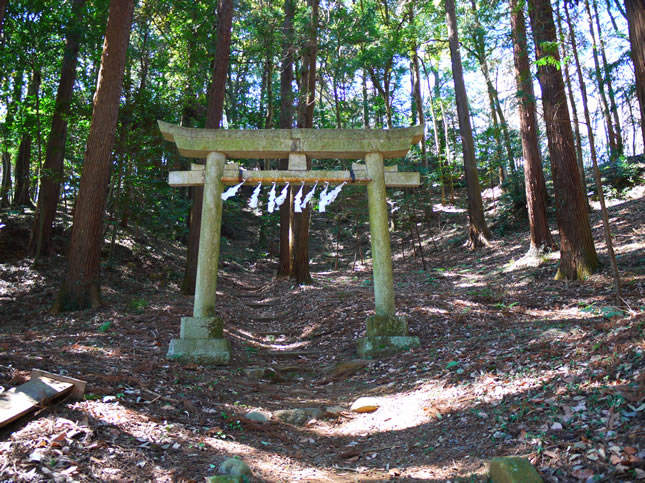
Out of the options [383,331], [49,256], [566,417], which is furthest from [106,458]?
[49,256]

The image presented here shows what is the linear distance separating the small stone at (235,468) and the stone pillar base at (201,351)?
3.41 metres

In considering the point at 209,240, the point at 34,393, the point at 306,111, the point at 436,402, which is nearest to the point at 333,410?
the point at 436,402

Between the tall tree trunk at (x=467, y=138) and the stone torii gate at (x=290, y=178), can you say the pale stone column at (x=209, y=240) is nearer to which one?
the stone torii gate at (x=290, y=178)

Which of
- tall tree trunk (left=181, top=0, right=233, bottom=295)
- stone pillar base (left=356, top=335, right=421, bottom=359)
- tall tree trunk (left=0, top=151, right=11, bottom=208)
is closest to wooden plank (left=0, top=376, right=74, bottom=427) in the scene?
stone pillar base (left=356, top=335, right=421, bottom=359)

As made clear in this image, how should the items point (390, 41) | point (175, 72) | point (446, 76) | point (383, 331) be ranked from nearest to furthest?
point (383, 331), point (175, 72), point (390, 41), point (446, 76)

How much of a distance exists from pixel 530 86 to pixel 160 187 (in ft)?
37.7

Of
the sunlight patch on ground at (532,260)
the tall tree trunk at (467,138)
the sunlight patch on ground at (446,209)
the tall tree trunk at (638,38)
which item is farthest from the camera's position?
Result: the sunlight patch on ground at (446,209)

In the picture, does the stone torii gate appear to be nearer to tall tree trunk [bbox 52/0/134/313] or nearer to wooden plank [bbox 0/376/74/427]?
tall tree trunk [bbox 52/0/134/313]

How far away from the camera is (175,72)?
15102 millimetres

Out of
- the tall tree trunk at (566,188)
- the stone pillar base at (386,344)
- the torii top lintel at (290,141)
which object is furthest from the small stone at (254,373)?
the tall tree trunk at (566,188)

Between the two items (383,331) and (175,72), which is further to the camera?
(175,72)

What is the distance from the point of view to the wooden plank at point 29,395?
309cm

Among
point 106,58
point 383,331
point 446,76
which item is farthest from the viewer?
point 446,76

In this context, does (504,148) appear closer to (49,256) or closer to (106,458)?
(49,256)
